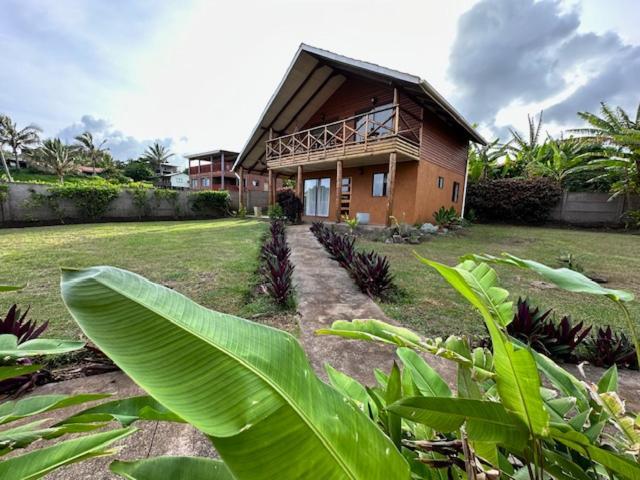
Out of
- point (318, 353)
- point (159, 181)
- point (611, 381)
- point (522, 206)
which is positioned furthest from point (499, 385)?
point (159, 181)

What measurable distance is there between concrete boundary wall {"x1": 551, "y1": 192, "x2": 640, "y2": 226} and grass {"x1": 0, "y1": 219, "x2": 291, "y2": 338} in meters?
16.1

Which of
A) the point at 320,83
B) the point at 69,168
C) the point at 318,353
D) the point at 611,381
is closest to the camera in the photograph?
the point at 611,381

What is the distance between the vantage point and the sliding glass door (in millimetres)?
14921

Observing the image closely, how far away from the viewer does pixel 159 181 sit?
161ft

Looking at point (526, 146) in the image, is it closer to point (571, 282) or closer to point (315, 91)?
point (315, 91)

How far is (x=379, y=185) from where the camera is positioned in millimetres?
12469

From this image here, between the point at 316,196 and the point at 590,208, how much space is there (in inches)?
552

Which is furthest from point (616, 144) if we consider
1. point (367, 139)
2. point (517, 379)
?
point (517, 379)

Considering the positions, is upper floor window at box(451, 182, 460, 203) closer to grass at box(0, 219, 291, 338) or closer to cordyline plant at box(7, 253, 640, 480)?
grass at box(0, 219, 291, 338)

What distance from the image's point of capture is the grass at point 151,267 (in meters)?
3.37

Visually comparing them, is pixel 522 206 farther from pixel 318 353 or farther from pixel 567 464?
pixel 567 464

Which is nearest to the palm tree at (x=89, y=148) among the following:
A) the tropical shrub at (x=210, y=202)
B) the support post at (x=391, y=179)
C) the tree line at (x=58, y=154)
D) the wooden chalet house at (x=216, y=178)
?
the tree line at (x=58, y=154)

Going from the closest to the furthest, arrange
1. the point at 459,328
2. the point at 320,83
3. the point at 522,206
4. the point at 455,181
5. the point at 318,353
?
the point at 318,353
the point at 459,328
the point at 320,83
the point at 455,181
the point at 522,206

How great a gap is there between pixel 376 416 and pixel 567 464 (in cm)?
43
